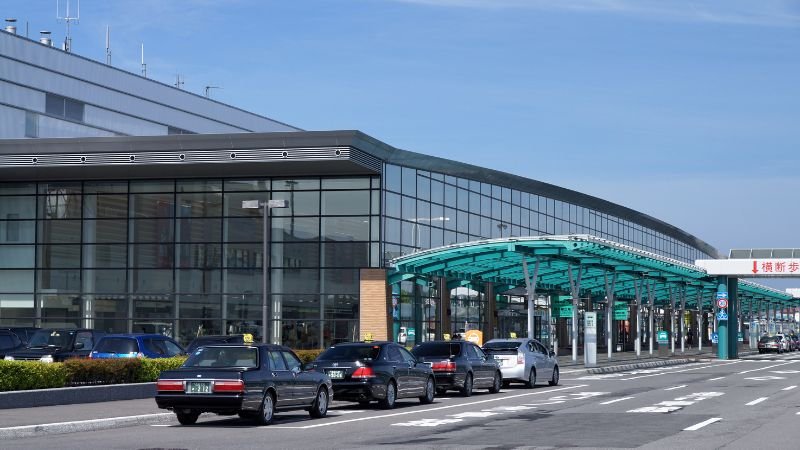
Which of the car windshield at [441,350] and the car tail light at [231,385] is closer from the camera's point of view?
the car tail light at [231,385]

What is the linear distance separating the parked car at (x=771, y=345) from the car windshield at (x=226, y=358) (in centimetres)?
7488

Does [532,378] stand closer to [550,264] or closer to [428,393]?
[428,393]

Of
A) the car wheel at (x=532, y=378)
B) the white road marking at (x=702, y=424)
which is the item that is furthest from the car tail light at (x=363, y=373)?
the car wheel at (x=532, y=378)

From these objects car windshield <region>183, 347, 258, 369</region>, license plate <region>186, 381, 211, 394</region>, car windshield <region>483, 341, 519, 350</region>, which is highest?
car windshield <region>183, 347, 258, 369</region>

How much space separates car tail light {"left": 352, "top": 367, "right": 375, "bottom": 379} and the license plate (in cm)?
559

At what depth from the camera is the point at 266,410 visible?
2144 cm

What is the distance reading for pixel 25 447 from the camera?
17094 mm

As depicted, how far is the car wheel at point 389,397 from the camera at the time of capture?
2611 cm

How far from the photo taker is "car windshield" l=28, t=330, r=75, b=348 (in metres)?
34.0

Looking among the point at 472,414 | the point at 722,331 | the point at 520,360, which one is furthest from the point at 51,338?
the point at 722,331

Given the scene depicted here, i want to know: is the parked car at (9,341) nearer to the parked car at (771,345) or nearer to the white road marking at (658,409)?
the white road marking at (658,409)

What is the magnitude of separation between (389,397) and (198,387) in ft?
21.0

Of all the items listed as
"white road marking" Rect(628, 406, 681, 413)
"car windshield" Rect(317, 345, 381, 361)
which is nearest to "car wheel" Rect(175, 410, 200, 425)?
"car windshield" Rect(317, 345, 381, 361)

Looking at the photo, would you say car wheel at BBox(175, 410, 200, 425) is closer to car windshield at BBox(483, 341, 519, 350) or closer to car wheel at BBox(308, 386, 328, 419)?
car wheel at BBox(308, 386, 328, 419)
